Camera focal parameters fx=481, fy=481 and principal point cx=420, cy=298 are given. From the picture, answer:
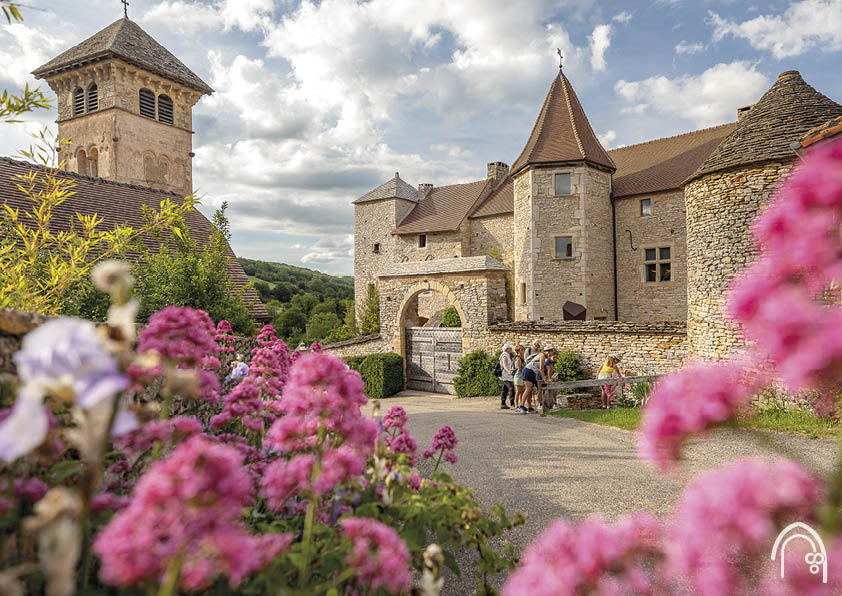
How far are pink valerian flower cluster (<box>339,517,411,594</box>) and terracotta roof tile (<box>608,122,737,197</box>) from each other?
2180 centimetres

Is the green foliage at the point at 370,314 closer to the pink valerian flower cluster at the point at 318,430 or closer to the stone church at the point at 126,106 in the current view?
the stone church at the point at 126,106

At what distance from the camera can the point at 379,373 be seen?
49.3 ft

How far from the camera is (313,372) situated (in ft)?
5.11

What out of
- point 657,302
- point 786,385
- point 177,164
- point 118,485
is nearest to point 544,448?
point 118,485

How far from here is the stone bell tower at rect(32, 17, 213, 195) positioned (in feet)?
81.1

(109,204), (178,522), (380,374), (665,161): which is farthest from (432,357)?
(178,522)

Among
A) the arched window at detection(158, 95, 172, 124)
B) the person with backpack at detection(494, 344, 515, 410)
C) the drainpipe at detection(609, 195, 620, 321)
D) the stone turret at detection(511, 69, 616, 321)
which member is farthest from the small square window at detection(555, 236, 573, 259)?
the arched window at detection(158, 95, 172, 124)

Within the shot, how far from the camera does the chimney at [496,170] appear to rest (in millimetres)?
29406

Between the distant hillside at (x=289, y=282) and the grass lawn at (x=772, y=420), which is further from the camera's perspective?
the distant hillside at (x=289, y=282)

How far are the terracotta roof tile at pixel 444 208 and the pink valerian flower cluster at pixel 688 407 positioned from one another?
2631cm

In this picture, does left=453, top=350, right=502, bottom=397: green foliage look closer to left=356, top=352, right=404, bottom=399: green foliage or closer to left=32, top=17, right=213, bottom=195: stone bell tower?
left=356, top=352, right=404, bottom=399: green foliage

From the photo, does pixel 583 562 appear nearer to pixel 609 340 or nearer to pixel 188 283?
pixel 188 283

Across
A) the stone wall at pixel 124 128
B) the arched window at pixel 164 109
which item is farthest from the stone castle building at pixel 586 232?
the arched window at pixel 164 109

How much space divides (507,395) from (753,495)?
459 inches
